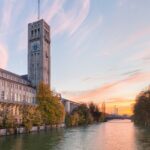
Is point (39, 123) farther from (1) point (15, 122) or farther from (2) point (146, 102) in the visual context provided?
(2) point (146, 102)

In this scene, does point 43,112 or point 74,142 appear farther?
point 43,112

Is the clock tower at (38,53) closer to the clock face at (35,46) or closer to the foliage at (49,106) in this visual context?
the clock face at (35,46)

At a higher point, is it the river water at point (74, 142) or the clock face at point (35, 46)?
the clock face at point (35, 46)

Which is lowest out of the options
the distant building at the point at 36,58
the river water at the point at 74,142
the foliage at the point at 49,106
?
the river water at the point at 74,142

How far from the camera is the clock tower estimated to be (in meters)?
160

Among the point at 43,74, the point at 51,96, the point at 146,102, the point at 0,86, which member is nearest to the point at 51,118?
the point at 51,96

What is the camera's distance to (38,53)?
16262 centimetres

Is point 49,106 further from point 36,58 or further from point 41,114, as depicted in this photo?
point 36,58

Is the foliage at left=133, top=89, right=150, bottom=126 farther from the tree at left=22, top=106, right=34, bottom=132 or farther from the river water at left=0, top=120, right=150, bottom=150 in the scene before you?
the tree at left=22, top=106, right=34, bottom=132

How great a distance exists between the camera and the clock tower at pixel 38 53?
16000 centimetres

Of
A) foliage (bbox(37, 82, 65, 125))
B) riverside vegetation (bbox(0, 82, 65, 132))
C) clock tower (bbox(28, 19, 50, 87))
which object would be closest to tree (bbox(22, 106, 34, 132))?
riverside vegetation (bbox(0, 82, 65, 132))

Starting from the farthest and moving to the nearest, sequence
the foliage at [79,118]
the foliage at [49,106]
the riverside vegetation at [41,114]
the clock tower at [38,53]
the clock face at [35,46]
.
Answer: the clock face at [35,46] → the clock tower at [38,53] → the foliage at [79,118] → the foliage at [49,106] → the riverside vegetation at [41,114]

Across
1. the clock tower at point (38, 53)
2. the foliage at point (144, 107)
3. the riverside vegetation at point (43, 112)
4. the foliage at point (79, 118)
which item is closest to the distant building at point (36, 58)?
the clock tower at point (38, 53)

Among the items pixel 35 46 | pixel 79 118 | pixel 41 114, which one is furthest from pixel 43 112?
pixel 35 46
